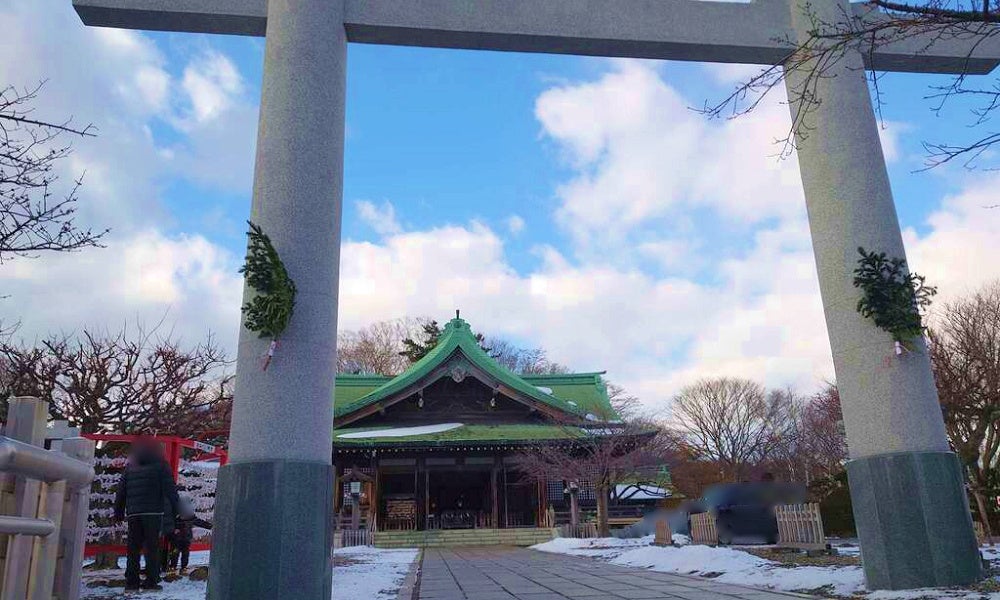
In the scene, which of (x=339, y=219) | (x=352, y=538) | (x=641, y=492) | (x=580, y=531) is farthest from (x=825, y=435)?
(x=339, y=219)

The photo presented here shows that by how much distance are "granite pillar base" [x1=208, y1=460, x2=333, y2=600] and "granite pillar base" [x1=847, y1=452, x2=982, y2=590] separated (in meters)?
5.15

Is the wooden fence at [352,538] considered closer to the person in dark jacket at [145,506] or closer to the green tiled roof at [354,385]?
the green tiled roof at [354,385]

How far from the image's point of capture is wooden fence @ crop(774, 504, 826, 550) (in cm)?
1099

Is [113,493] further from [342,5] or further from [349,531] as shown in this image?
[349,531]

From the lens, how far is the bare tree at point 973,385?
1517cm

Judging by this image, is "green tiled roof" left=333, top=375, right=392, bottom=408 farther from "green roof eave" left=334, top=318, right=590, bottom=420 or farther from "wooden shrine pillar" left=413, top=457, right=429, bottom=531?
"wooden shrine pillar" left=413, top=457, right=429, bottom=531

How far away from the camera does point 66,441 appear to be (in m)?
2.94

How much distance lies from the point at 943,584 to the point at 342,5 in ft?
27.0

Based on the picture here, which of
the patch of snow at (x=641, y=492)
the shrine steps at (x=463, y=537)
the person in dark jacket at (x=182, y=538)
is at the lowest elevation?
the shrine steps at (x=463, y=537)

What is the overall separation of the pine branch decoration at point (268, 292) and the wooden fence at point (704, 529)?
39.6 feet

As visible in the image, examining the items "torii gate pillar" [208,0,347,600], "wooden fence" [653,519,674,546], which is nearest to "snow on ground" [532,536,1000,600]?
"wooden fence" [653,519,674,546]

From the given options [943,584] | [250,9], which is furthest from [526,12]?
[943,584]

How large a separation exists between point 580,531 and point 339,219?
18924 mm

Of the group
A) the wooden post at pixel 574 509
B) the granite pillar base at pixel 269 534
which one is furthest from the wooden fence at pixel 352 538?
the granite pillar base at pixel 269 534
